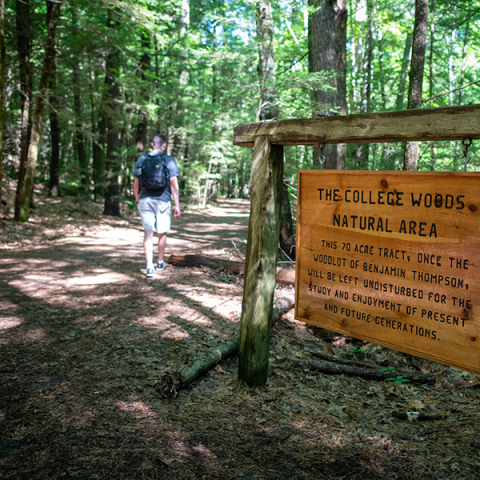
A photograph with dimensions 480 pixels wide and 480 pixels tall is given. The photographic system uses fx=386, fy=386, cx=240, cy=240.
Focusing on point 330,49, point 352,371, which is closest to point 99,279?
point 352,371

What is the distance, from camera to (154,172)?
6305mm

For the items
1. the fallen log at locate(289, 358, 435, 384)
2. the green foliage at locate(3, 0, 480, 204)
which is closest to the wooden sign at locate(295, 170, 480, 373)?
the fallen log at locate(289, 358, 435, 384)

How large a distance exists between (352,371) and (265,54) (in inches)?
274

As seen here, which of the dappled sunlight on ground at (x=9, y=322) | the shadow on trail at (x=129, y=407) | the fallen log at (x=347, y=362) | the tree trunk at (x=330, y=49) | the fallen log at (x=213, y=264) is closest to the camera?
the shadow on trail at (x=129, y=407)

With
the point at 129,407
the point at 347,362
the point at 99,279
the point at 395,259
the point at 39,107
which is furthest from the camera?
the point at 39,107

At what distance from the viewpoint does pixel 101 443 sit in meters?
Answer: 2.53

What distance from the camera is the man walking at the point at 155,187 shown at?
6320 millimetres

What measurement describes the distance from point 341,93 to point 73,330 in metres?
7.83

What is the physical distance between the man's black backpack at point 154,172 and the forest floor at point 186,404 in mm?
1700

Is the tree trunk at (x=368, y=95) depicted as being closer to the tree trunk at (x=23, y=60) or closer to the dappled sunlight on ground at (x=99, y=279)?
the dappled sunlight on ground at (x=99, y=279)

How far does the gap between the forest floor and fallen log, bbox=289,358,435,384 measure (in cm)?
9

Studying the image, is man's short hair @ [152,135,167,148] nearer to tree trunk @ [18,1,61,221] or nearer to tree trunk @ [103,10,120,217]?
tree trunk @ [18,1,61,221]

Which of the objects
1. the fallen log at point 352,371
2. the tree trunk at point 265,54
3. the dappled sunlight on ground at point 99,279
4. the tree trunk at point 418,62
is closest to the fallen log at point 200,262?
the dappled sunlight on ground at point 99,279

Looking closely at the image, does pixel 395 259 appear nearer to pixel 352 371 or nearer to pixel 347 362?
pixel 352 371
